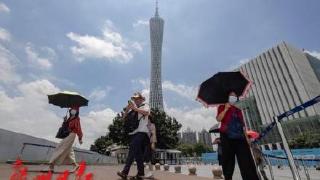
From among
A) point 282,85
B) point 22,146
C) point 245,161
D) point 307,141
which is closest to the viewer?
point 245,161

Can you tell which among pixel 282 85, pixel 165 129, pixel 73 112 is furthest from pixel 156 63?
pixel 73 112

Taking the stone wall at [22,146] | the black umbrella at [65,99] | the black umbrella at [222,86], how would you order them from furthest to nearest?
1. the stone wall at [22,146]
2. the black umbrella at [65,99]
3. the black umbrella at [222,86]

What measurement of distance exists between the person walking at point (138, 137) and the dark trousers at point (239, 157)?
169cm

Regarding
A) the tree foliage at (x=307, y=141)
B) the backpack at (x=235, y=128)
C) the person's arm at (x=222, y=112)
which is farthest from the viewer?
the tree foliage at (x=307, y=141)

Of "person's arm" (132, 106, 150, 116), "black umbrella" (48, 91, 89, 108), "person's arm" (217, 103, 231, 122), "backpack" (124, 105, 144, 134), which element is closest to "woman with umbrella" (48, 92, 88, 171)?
"backpack" (124, 105, 144, 134)

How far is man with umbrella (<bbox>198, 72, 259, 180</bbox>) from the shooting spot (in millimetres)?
3760

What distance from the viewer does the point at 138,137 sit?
5020mm

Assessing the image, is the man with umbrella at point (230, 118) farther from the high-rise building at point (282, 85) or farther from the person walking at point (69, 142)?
the high-rise building at point (282, 85)

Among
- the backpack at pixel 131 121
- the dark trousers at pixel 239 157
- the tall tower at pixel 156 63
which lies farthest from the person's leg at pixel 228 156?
the tall tower at pixel 156 63

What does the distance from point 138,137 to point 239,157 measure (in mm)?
1985

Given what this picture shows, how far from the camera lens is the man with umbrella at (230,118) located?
376cm

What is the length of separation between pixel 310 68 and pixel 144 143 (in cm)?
9098

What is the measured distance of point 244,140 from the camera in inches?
151

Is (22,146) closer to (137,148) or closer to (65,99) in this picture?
(65,99)
